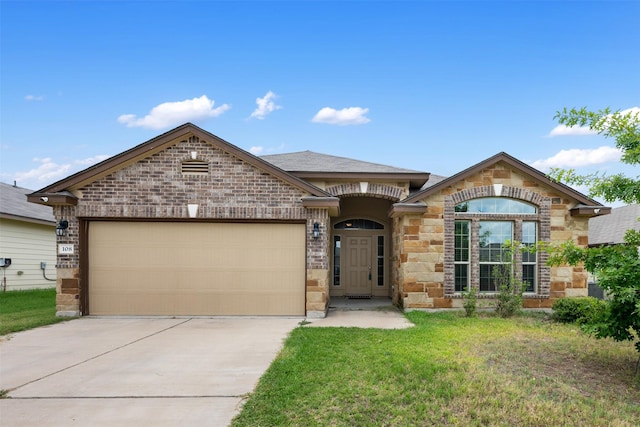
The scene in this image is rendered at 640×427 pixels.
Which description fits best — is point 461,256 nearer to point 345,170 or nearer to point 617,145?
point 345,170

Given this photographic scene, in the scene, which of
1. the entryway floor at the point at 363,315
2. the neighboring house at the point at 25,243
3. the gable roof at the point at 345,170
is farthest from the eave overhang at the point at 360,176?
the neighboring house at the point at 25,243

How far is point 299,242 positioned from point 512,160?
19.4 ft

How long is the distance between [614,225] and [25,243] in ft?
84.5

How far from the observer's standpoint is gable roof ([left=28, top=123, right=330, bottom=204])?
30.6 ft

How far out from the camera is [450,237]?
10195 mm

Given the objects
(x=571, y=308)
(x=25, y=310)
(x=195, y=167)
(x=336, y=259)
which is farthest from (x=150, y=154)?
(x=571, y=308)

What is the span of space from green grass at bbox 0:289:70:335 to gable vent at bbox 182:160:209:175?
4.52 m

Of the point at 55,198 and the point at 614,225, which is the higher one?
the point at 55,198

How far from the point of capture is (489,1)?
13.1 m

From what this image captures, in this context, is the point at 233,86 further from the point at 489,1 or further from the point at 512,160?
the point at 512,160

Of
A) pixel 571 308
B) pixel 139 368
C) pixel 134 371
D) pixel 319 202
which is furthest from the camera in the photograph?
pixel 319 202

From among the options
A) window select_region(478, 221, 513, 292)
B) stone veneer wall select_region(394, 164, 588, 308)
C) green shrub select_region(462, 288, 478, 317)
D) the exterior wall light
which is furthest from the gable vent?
window select_region(478, 221, 513, 292)

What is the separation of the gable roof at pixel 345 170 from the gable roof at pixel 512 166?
0.98 metres

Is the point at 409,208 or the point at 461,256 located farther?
the point at 461,256
